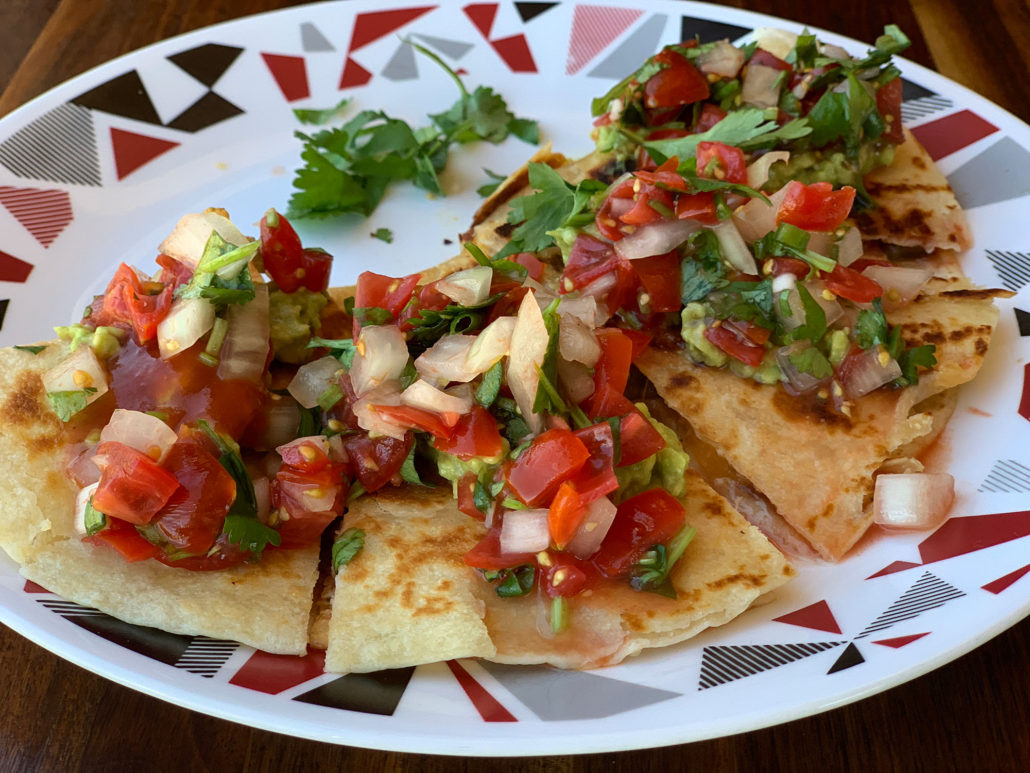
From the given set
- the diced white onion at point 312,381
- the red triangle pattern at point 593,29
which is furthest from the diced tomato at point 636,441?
the red triangle pattern at point 593,29

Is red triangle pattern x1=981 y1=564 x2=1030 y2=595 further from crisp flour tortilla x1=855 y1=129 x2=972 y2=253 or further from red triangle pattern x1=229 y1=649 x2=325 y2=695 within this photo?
red triangle pattern x1=229 y1=649 x2=325 y2=695

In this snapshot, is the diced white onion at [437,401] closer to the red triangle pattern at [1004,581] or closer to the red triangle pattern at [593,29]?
the red triangle pattern at [1004,581]

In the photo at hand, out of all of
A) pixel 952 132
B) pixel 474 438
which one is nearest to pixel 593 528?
pixel 474 438

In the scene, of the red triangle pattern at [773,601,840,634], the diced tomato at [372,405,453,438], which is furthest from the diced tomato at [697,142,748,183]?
the red triangle pattern at [773,601,840,634]

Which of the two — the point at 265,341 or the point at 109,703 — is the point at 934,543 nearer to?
the point at 265,341

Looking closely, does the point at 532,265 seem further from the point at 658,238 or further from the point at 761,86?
the point at 761,86

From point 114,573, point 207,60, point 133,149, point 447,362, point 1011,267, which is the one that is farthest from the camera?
point 207,60

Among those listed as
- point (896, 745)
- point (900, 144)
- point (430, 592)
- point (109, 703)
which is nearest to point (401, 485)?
point (430, 592)
